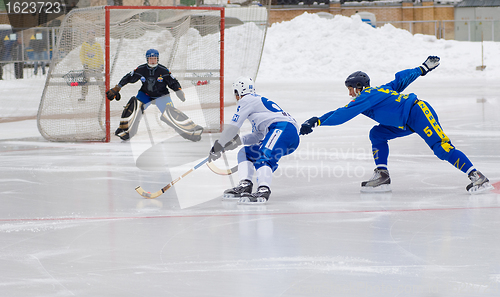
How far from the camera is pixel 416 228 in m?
4.07

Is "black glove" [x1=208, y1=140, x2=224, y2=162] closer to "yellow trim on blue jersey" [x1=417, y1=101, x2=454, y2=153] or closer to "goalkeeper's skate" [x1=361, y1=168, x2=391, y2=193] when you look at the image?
"goalkeeper's skate" [x1=361, y1=168, x2=391, y2=193]

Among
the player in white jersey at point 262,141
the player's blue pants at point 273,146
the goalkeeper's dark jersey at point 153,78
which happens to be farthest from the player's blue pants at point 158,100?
the player's blue pants at point 273,146

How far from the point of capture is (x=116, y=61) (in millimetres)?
10242

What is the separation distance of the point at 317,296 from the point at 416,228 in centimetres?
144

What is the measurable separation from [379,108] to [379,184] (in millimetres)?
666

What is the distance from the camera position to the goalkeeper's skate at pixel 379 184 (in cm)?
531

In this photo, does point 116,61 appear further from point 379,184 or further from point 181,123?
point 379,184

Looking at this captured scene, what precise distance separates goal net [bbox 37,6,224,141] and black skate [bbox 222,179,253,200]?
4329 mm

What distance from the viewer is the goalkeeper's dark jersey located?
8.88m

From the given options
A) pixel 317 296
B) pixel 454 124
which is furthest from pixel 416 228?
pixel 454 124

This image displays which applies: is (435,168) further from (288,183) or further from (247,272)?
(247,272)

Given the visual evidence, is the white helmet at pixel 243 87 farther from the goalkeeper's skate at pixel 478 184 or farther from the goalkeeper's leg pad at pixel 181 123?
the goalkeeper's leg pad at pixel 181 123

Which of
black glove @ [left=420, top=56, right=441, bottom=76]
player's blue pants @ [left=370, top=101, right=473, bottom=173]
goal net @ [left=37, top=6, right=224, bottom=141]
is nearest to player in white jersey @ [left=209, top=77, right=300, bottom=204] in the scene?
player's blue pants @ [left=370, top=101, right=473, bottom=173]

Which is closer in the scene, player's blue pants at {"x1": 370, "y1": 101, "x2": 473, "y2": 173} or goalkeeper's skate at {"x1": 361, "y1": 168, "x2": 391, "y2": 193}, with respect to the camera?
player's blue pants at {"x1": 370, "y1": 101, "x2": 473, "y2": 173}
